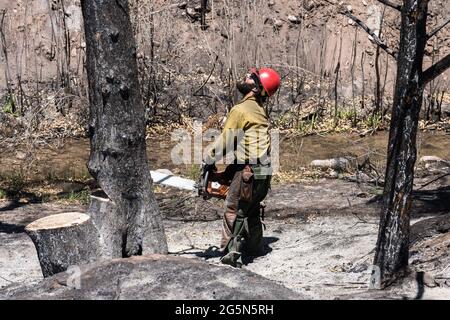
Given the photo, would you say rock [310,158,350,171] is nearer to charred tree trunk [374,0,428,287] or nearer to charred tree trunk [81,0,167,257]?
charred tree trunk [81,0,167,257]

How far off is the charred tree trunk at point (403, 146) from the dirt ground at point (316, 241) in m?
0.22

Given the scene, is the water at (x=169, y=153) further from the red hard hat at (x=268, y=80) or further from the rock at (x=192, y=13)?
the red hard hat at (x=268, y=80)

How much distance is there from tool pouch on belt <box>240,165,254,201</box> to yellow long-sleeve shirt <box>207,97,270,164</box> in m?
0.10

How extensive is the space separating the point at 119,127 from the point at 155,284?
1.86 meters

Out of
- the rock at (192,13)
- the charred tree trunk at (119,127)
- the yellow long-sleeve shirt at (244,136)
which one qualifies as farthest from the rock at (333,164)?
the rock at (192,13)

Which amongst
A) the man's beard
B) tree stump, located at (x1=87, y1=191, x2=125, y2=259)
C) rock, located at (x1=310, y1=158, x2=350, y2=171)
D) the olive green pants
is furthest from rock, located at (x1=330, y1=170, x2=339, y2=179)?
tree stump, located at (x1=87, y1=191, x2=125, y2=259)

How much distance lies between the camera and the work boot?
23.9ft

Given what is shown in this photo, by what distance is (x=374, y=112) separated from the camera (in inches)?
529

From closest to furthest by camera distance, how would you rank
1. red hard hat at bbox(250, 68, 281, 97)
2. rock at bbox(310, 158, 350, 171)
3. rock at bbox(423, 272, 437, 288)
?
rock at bbox(423, 272, 437, 288)
red hard hat at bbox(250, 68, 281, 97)
rock at bbox(310, 158, 350, 171)

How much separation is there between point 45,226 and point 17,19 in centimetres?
865

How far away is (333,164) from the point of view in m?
11.2

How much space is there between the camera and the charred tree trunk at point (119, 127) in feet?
22.5

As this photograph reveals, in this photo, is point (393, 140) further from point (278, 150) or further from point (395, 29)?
point (395, 29)

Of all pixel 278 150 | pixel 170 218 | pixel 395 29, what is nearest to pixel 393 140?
pixel 170 218
